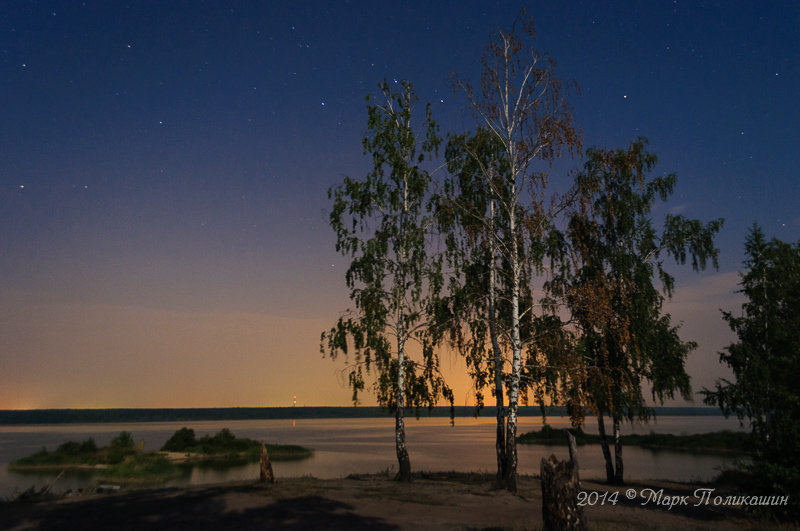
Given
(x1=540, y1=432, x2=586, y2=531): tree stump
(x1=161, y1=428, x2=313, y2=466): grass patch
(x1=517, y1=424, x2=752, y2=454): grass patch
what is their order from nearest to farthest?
1. (x1=540, y1=432, x2=586, y2=531): tree stump
2. (x1=161, y1=428, x2=313, y2=466): grass patch
3. (x1=517, y1=424, x2=752, y2=454): grass patch

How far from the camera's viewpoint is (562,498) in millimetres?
13062

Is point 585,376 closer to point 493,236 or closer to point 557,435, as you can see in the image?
point 493,236

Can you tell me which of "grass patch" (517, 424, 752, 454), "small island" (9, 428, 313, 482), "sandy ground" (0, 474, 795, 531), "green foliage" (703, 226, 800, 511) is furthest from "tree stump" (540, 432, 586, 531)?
"grass patch" (517, 424, 752, 454)

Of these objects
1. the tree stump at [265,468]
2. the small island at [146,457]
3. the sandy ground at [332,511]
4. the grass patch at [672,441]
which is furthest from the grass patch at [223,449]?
the sandy ground at [332,511]

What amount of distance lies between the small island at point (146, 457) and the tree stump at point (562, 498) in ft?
108

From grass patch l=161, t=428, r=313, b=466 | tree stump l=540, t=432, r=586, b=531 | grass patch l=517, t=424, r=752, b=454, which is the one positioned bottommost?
grass patch l=517, t=424, r=752, b=454

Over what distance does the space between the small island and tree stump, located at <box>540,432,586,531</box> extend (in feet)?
108

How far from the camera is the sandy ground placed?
14.3 m

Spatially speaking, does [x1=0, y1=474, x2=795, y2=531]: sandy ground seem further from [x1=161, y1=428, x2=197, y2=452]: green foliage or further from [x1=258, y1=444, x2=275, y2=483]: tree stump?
[x1=161, y1=428, x2=197, y2=452]: green foliage

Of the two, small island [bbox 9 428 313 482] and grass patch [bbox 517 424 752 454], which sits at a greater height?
small island [bbox 9 428 313 482]

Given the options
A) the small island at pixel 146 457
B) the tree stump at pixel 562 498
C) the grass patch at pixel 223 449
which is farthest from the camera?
the grass patch at pixel 223 449

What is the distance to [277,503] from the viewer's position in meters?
16.5

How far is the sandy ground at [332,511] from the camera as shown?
1434cm

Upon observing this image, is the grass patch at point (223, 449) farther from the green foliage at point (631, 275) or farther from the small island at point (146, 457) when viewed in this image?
the green foliage at point (631, 275)
